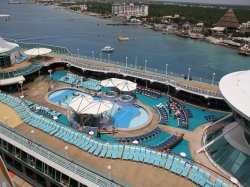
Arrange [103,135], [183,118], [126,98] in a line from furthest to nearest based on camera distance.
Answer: [126,98]
[183,118]
[103,135]

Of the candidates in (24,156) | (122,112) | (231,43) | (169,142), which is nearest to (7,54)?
(122,112)

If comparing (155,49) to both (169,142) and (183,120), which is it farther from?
(169,142)

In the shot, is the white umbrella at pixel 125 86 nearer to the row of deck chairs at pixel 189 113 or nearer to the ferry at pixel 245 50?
the row of deck chairs at pixel 189 113

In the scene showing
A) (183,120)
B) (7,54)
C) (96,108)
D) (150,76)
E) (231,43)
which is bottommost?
(231,43)

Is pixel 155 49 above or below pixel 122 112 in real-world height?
below

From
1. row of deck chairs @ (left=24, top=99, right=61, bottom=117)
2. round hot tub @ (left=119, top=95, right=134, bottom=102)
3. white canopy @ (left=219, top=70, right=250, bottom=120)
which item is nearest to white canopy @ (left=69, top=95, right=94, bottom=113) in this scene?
row of deck chairs @ (left=24, top=99, right=61, bottom=117)

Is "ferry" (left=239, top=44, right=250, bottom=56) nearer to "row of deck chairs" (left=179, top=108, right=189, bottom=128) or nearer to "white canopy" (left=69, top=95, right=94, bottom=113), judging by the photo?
"row of deck chairs" (left=179, top=108, right=189, bottom=128)

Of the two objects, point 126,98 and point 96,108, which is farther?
point 126,98
